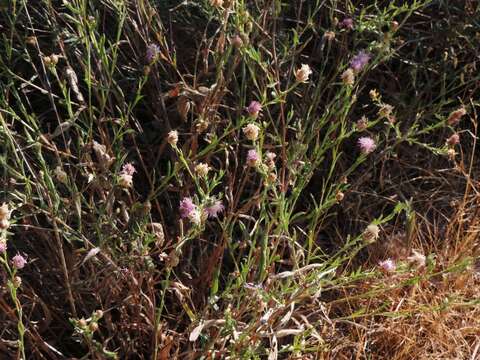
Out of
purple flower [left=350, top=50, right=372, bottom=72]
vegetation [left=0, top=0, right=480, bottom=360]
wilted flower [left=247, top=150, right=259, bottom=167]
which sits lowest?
vegetation [left=0, top=0, right=480, bottom=360]

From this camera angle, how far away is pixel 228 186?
1.50m

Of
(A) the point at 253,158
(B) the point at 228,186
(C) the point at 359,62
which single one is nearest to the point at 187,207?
(A) the point at 253,158

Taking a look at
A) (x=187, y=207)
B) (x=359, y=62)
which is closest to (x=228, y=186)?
(x=187, y=207)

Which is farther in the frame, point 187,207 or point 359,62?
point 359,62

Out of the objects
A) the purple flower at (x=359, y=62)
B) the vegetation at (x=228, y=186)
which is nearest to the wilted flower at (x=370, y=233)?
the vegetation at (x=228, y=186)

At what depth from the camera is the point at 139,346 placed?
151 cm

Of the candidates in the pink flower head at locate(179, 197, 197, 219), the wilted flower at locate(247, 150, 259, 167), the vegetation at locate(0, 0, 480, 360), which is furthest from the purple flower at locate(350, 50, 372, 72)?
the pink flower head at locate(179, 197, 197, 219)

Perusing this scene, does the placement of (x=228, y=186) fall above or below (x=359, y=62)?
below

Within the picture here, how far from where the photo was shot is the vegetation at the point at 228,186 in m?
1.30

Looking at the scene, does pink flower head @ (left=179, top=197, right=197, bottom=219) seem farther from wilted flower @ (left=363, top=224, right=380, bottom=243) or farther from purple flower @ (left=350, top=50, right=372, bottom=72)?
purple flower @ (left=350, top=50, right=372, bottom=72)

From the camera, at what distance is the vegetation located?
1.30m

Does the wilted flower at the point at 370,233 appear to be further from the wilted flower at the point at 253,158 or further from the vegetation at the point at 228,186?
the wilted flower at the point at 253,158

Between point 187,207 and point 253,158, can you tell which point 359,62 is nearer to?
point 253,158

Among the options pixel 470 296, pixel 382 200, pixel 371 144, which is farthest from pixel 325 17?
pixel 470 296
